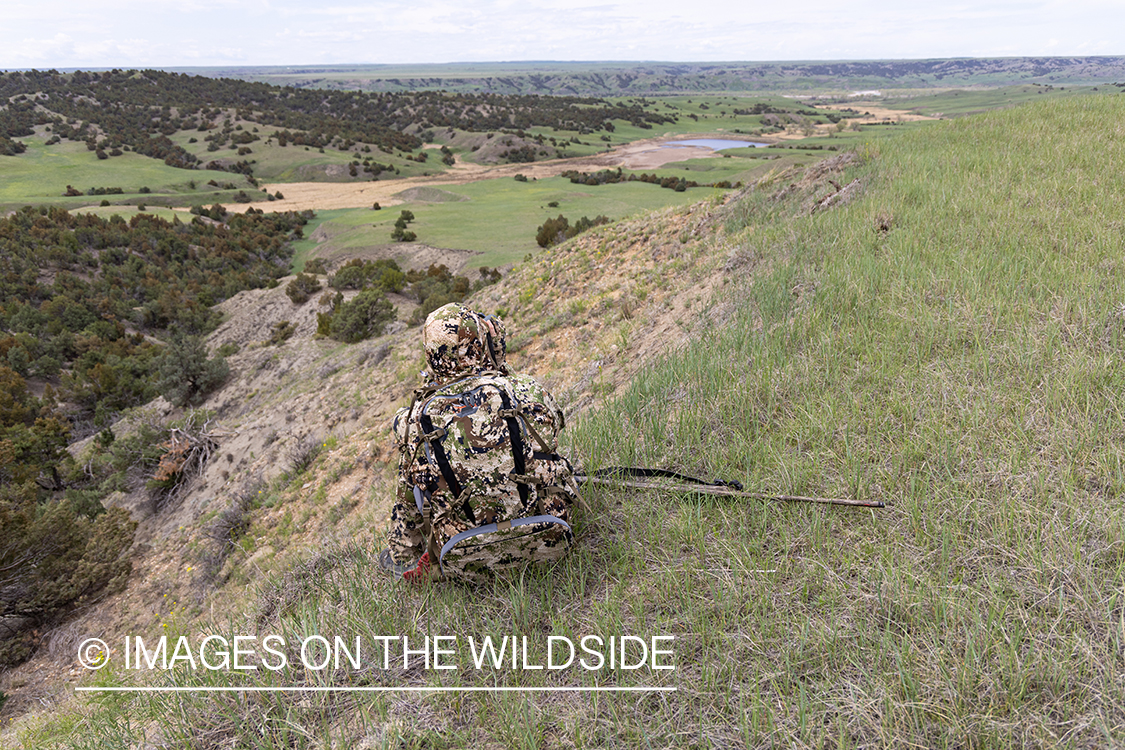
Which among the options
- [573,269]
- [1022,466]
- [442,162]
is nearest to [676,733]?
[1022,466]

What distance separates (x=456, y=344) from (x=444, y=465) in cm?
65

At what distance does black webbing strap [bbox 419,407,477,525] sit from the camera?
2.78 metres

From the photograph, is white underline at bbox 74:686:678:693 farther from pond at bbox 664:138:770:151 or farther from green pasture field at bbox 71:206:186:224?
pond at bbox 664:138:770:151

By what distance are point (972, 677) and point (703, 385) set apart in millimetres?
2614

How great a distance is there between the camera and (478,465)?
2.80 metres

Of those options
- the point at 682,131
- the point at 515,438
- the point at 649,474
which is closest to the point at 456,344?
the point at 515,438

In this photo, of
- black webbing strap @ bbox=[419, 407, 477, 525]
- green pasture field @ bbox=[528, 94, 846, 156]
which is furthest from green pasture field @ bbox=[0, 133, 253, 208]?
black webbing strap @ bbox=[419, 407, 477, 525]

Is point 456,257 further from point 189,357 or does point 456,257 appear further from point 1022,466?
point 1022,466

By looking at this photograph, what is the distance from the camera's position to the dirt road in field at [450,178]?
47469 mm

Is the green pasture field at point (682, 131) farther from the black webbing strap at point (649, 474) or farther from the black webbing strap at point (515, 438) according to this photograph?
the black webbing strap at point (515, 438)

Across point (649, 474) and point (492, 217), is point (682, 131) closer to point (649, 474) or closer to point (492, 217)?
point (492, 217)

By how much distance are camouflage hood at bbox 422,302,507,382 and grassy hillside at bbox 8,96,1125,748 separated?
45.6 inches

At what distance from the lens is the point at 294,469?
400 inches

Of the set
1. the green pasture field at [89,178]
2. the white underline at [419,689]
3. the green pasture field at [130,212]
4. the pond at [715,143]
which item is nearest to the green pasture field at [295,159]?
the green pasture field at [89,178]
